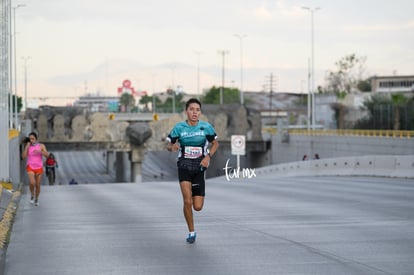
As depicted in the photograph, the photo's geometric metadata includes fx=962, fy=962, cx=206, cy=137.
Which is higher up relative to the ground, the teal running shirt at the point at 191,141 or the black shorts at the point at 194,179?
the teal running shirt at the point at 191,141

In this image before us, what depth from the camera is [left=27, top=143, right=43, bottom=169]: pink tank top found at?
812 inches

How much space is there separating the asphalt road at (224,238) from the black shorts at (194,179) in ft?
2.16

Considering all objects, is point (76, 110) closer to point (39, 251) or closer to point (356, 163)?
point (356, 163)

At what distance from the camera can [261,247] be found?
11469 millimetres

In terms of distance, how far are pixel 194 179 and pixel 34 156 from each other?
9.16 m

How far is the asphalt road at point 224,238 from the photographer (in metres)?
9.98

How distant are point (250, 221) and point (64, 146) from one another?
280ft

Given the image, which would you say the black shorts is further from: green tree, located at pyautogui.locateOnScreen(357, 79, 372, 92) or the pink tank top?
green tree, located at pyautogui.locateOnScreen(357, 79, 372, 92)

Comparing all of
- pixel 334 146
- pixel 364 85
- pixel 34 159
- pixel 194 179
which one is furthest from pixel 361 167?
pixel 364 85

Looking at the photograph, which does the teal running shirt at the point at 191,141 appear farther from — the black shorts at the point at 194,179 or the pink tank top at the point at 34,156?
the pink tank top at the point at 34,156

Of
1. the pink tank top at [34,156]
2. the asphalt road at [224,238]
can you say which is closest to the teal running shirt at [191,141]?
the asphalt road at [224,238]

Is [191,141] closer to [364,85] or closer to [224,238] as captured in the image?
[224,238]

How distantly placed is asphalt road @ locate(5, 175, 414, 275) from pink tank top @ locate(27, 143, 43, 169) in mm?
930

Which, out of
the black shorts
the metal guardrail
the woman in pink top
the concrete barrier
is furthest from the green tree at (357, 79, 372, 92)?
the black shorts
